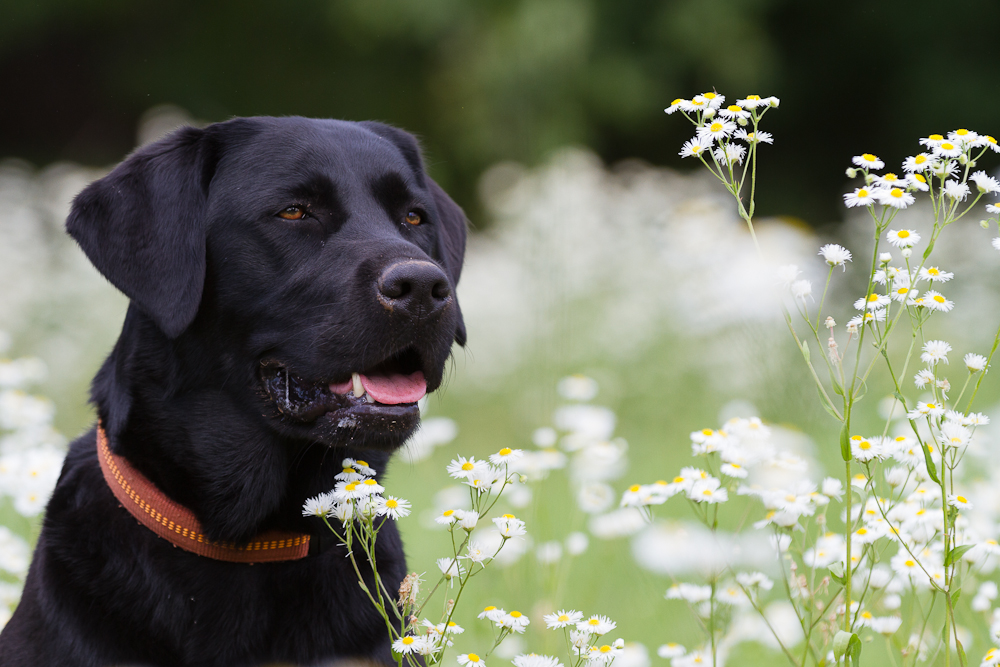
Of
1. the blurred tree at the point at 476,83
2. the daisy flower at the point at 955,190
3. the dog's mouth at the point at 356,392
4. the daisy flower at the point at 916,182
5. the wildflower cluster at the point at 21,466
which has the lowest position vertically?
the wildflower cluster at the point at 21,466

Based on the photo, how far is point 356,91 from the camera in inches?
434

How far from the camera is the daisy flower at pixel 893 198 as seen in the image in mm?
1535

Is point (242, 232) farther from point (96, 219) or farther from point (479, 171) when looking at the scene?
point (479, 171)

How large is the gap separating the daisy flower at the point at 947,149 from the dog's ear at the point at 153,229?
1.55 metres

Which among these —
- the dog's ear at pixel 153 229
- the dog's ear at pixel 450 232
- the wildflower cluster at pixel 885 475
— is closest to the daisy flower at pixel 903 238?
the wildflower cluster at pixel 885 475

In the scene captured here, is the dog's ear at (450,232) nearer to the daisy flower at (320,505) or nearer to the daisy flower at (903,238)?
the daisy flower at (320,505)

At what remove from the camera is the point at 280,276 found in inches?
87.4

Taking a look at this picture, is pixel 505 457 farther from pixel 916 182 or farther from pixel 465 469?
pixel 916 182

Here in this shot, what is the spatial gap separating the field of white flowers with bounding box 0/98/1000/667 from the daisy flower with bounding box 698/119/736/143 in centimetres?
2

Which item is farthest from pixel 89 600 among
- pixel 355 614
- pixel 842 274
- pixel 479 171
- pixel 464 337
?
pixel 479 171

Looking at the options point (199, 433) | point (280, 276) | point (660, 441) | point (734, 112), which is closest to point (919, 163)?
point (734, 112)

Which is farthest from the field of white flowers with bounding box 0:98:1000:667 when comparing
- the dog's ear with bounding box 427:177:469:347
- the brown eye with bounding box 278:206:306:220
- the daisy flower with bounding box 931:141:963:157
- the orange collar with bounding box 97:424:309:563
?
the brown eye with bounding box 278:206:306:220

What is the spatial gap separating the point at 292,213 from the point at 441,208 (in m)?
0.63

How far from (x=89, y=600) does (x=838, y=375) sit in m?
1.58
